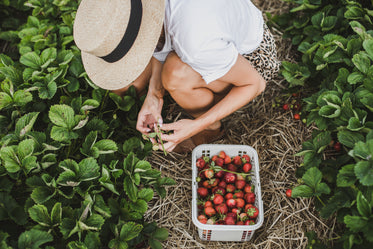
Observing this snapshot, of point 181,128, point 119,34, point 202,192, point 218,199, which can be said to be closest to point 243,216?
point 218,199

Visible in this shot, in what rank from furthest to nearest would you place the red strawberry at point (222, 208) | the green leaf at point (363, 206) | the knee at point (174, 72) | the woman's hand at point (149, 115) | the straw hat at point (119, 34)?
the woman's hand at point (149, 115), the red strawberry at point (222, 208), the knee at point (174, 72), the straw hat at point (119, 34), the green leaf at point (363, 206)

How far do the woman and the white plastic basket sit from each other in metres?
0.29

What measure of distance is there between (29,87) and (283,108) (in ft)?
5.58

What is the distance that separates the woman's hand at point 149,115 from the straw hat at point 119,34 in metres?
0.38

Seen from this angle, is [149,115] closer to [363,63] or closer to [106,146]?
[106,146]

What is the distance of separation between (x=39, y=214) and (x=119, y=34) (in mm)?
862

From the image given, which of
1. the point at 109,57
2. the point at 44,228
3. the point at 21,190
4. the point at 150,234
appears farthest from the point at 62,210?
the point at 109,57

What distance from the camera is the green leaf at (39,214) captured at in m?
1.40

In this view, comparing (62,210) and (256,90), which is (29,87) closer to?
(62,210)

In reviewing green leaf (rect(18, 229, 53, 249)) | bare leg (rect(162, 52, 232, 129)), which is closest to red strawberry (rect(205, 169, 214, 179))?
bare leg (rect(162, 52, 232, 129))

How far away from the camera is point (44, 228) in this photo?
1.45 m

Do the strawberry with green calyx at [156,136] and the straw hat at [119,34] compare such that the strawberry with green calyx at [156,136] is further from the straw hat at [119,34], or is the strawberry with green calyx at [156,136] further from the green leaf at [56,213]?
the green leaf at [56,213]

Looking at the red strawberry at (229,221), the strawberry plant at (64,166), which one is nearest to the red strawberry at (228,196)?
the red strawberry at (229,221)

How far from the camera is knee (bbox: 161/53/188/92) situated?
5.59ft
